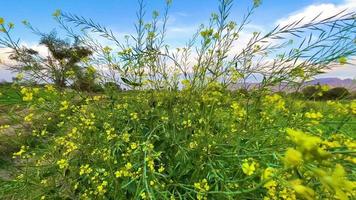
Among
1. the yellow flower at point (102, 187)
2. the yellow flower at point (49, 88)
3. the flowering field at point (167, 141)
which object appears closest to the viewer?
the flowering field at point (167, 141)

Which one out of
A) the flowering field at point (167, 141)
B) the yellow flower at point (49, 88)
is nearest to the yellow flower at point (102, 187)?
the flowering field at point (167, 141)

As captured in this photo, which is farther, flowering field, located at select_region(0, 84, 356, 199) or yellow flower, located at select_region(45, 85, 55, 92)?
yellow flower, located at select_region(45, 85, 55, 92)

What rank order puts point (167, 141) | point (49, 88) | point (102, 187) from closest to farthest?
point (102, 187) < point (167, 141) < point (49, 88)

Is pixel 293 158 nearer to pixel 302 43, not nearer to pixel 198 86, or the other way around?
pixel 302 43

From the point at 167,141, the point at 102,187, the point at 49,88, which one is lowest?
the point at 102,187

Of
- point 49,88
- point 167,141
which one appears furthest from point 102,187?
point 49,88

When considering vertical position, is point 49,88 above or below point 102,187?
above

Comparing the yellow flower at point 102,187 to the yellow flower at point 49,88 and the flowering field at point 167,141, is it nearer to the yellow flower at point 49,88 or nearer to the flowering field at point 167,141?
the flowering field at point 167,141

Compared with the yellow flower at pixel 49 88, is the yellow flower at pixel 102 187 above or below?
below

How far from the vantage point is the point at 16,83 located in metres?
3.54

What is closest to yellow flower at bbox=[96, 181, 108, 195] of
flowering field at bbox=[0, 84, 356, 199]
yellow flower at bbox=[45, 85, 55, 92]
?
flowering field at bbox=[0, 84, 356, 199]

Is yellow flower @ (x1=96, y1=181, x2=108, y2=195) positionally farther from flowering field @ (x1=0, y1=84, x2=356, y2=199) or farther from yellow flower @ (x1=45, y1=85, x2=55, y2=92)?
yellow flower @ (x1=45, y1=85, x2=55, y2=92)

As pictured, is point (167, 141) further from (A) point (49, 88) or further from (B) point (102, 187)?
(A) point (49, 88)

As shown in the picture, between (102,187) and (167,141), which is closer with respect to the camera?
(102,187)
